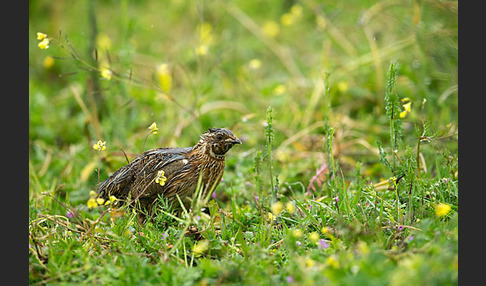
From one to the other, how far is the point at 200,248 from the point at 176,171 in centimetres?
84

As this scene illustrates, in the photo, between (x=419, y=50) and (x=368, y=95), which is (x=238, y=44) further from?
(x=419, y=50)

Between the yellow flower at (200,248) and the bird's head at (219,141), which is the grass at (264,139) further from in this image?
the bird's head at (219,141)

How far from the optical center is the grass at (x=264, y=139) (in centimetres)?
346

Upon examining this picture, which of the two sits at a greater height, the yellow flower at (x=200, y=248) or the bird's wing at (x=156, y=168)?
the bird's wing at (x=156, y=168)

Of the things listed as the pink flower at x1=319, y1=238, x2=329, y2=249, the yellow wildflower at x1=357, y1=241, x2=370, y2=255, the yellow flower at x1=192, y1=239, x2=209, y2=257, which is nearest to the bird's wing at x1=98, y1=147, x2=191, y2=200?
the yellow flower at x1=192, y1=239, x2=209, y2=257

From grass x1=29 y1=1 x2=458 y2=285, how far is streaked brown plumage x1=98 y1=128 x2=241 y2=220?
0.17 m

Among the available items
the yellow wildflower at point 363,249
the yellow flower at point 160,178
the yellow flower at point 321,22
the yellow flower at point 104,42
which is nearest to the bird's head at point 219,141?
the yellow flower at point 160,178

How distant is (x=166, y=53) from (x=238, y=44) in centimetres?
117

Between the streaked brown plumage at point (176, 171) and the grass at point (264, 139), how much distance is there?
17 centimetres

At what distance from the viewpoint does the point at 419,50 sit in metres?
6.56

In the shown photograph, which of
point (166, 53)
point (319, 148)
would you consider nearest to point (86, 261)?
point (319, 148)

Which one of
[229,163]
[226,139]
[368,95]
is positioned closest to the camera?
[226,139]

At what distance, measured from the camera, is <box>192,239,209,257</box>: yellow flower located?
3.69m

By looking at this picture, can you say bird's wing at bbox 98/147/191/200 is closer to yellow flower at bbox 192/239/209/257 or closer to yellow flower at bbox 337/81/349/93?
yellow flower at bbox 192/239/209/257
